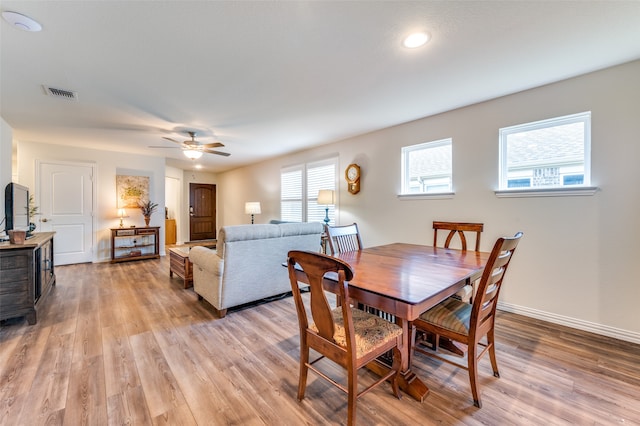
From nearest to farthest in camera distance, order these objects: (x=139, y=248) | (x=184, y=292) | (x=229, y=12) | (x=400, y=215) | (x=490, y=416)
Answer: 1. (x=490, y=416)
2. (x=229, y=12)
3. (x=184, y=292)
4. (x=400, y=215)
5. (x=139, y=248)

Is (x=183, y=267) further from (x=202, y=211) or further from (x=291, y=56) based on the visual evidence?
(x=202, y=211)

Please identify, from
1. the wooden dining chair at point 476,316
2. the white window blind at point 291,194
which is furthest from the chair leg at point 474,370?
the white window blind at point 291,194

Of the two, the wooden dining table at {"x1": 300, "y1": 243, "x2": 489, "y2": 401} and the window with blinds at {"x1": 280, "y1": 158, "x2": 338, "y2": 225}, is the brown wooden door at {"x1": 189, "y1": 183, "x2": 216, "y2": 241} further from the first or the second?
the wooden dining table at {"x1": 300, "y1": 243, "x2": 489, "y2": 401}

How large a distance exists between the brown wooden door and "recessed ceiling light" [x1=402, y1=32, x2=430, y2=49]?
26.2 ft

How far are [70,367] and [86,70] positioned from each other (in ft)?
7.96

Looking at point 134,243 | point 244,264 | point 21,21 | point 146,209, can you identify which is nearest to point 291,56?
point 21,21

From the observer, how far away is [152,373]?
1.88 m

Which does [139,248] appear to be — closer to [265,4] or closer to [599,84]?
[265,4]

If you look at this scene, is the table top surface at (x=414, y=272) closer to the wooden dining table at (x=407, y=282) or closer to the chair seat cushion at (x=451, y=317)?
the wooden dining table at (x=407, y=282)

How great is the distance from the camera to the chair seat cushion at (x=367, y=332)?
1.42 meters

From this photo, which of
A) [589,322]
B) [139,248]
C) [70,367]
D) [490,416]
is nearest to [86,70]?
[70,367]

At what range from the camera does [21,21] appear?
1.72 meters

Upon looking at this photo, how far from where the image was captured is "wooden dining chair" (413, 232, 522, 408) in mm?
1471

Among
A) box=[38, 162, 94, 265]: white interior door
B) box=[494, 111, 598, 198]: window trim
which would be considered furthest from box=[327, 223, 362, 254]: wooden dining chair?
box=[38, 162, 94, 265]: white interior door
